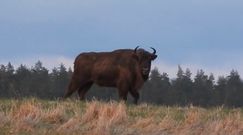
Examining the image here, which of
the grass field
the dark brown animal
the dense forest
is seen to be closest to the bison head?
the dark brown animal

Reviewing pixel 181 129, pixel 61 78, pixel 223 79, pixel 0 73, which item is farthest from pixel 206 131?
pixel 223 79

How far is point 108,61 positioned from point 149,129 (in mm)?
11985

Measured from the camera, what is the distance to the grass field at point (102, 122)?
1322cm

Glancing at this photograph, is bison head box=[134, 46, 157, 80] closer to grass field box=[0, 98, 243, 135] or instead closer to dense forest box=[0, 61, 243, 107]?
grass field box=[0, 98, 243, 135]

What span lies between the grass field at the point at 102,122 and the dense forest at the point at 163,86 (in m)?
47.6

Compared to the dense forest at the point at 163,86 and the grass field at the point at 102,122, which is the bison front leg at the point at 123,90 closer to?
the grass field at the point at 102,122

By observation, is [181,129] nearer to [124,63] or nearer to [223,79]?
[124,63]

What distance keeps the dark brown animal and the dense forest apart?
36517 mm

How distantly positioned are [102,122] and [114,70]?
470 inches

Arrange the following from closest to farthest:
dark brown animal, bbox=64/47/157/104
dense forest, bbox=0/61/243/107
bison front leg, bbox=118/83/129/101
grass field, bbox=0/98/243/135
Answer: grass field, bbox=0/98/243/135, bison front leg, bbox=118/83/129/101, dark brown animal, bbox=64/47/157/104, dense forest, bbox=0/61/243/107

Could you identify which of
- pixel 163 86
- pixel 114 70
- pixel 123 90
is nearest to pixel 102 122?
pixel 123 90

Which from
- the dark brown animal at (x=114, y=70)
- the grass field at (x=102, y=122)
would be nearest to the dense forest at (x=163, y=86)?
the dark brown animal at (x=114, y=70)

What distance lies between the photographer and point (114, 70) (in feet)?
84.1

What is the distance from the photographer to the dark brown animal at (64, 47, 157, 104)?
82.9 ft
